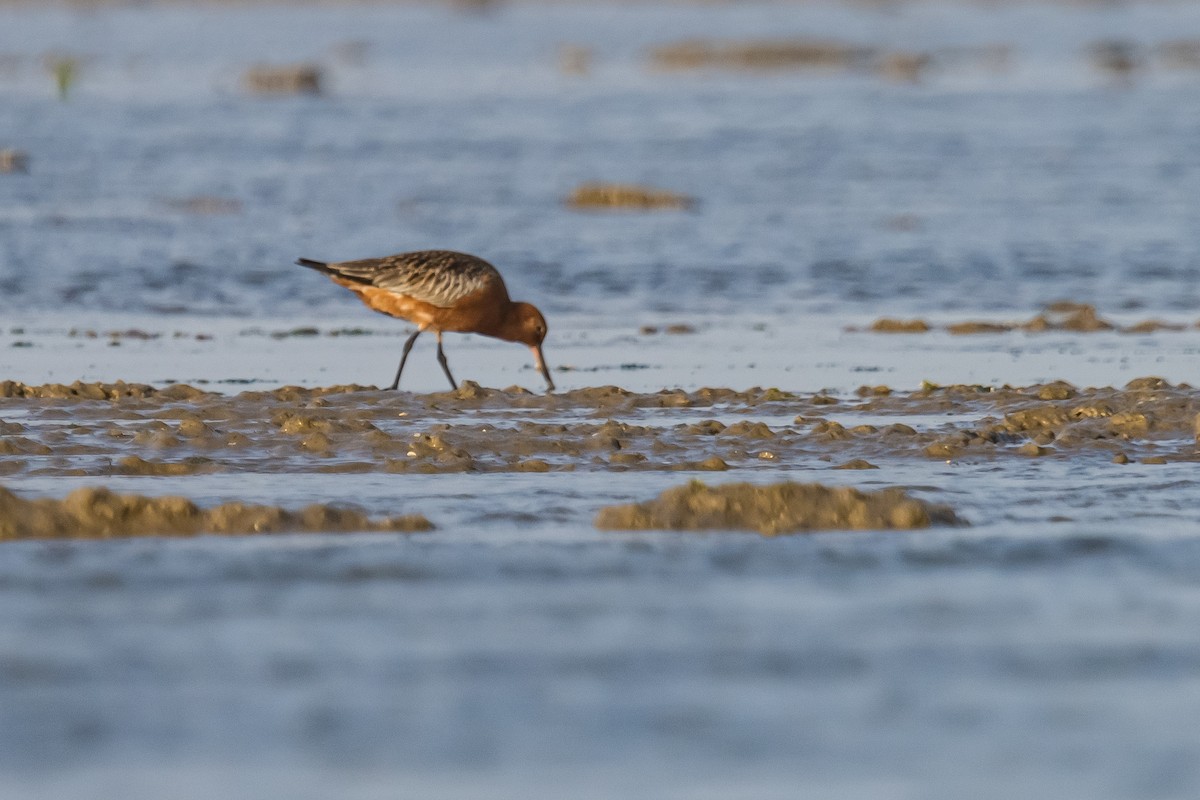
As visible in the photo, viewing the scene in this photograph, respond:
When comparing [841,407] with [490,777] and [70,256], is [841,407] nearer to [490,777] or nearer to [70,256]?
[490,777]

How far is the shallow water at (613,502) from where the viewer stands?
626 centimetres

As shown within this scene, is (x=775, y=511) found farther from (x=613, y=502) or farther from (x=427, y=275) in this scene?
(x=427, y=275)

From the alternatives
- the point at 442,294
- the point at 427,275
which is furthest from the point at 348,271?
the point at 442,294

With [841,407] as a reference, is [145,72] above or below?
above

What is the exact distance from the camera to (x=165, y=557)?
8578 millimetres

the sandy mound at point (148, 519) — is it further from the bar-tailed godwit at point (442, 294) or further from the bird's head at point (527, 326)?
the bird's head at point (527, 326)

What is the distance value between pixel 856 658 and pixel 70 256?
16.2m

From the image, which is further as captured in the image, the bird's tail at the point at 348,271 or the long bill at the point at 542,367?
the bird's tail at the point at 348,271

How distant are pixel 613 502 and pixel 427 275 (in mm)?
4894

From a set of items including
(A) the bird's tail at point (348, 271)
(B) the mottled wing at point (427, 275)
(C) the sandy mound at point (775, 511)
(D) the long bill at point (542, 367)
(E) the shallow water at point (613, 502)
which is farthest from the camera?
(A) the bird's tail at point (348, 271)

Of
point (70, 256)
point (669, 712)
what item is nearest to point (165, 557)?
point (669, 712)

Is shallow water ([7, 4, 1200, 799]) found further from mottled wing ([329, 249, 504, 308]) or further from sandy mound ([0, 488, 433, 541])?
mottled wing ([329, 249, 504, 308])

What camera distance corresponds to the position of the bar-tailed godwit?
1438 cm

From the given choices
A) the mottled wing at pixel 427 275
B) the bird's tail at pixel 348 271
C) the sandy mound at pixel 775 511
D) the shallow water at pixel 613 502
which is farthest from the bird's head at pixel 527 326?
the sandy mound at pixel 775 511
